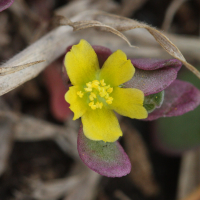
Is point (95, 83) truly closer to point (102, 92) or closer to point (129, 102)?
point (102, 92)

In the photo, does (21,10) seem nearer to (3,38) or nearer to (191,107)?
(3,38)

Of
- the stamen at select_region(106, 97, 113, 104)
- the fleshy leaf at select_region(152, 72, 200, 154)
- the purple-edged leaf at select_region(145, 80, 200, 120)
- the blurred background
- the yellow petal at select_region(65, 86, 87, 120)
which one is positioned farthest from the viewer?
the fleshy leaf at select_region(152, 72, 200, 154)

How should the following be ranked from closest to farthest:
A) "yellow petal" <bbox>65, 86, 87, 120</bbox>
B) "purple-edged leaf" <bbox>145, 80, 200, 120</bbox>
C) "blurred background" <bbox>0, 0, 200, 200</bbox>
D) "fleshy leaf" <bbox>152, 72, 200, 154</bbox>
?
"yellow petal" <bbox>65, 86, 87, 120</bbox> → "purple-edged leaf" <bbox>145, 80, 200, 120</bbox> → "blurred background" <bbox>0, 0, 200, 200</bbox> → "fleshy leaf" <bbox>152, 72, 200, 154</bbox>

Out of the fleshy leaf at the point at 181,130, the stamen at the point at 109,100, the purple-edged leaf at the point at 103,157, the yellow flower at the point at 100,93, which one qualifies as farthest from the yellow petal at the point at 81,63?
the fleshy leaf at the point at 181,130

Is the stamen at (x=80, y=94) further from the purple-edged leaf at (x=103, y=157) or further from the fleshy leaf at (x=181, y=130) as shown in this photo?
the fleshy leaf at (x=181, y=130)

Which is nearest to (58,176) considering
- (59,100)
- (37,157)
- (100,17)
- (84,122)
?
(37,157)

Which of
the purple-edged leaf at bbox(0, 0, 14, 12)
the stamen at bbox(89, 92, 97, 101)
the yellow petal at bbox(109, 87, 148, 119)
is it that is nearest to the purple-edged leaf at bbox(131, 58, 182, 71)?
the yellow petal at bbox(109, 87, 148, 119)

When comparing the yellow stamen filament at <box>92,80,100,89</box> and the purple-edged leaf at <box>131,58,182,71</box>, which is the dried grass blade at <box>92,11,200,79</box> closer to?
the purple-edged leaf at <box>131,58,182,71</box>
